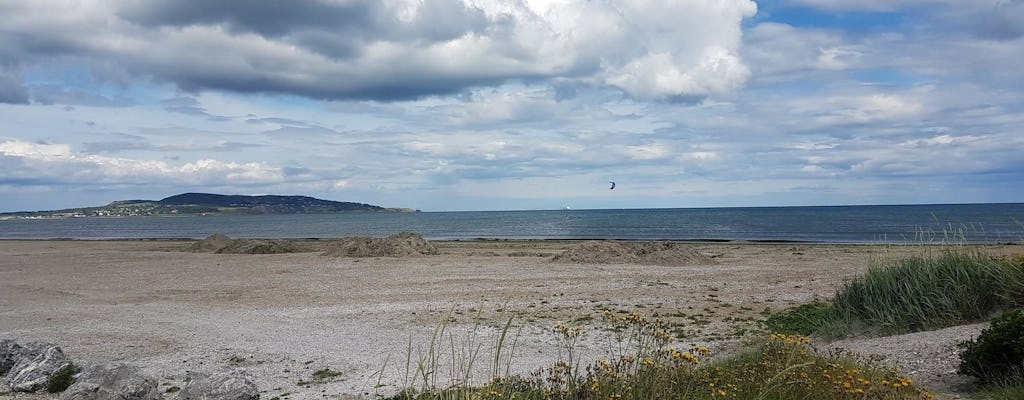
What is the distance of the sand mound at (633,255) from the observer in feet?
93.1

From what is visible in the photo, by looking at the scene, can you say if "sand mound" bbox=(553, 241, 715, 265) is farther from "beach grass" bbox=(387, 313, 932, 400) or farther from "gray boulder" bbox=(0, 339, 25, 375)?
"beach grass" bbox=(387, 313, 932, 400)

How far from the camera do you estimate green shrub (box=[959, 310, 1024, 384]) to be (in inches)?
268

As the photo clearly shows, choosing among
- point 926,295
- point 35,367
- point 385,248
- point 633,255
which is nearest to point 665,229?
point 385,248

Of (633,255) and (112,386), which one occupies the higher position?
(633,255)

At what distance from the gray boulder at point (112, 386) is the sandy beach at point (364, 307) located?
3.91ft

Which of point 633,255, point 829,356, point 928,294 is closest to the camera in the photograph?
point 829,356

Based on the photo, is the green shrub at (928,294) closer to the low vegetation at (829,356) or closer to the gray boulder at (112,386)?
the low vegetation at (829,356)

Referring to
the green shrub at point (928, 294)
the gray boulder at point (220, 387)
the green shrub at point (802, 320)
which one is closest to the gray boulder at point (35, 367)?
the gray boulder at point (220, 387)

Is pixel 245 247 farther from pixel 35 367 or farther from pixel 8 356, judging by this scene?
pixel 35 367

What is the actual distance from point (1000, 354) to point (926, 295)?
439 centimetres

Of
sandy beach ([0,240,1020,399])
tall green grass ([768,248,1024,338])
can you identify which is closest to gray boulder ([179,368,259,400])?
sandy beach ([0,240,1020,399])

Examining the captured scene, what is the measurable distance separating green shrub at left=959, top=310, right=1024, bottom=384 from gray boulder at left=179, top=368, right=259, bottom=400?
25.2ft

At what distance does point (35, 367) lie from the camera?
9109 millimetres

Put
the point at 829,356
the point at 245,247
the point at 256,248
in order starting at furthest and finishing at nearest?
the point at 245,247, the point at 256,248, the point at 829,356
